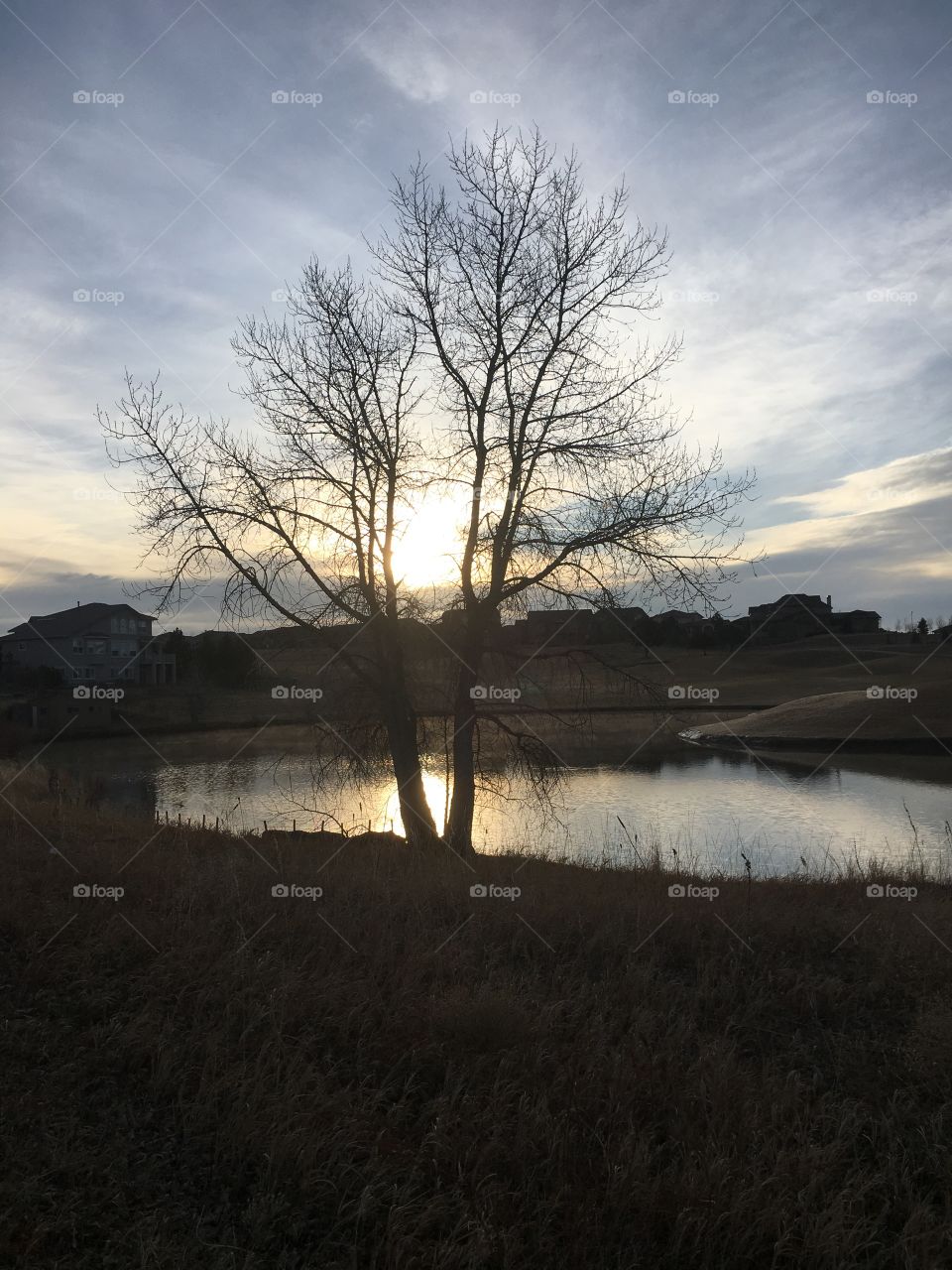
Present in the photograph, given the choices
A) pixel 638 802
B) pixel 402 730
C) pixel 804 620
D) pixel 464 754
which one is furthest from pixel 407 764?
pixel 804 620

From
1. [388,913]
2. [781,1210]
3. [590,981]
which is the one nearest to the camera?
[781,1210]

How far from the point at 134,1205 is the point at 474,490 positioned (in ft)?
38.8

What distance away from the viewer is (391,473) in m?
14.4

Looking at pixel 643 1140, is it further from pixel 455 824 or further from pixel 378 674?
pixel 378 674

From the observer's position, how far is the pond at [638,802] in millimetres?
19547

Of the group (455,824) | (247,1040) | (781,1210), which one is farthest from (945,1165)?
(455,824)

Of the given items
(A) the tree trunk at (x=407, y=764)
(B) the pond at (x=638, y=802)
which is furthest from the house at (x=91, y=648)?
(A) the tree trunk at (x=407, y=764)

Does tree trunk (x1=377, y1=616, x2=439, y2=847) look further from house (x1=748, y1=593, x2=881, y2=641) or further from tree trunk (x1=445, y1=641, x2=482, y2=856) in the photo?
house (x1=748, y1=593, x2=881, y2=641)

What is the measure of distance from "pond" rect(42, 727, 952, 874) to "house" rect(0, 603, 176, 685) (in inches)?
974

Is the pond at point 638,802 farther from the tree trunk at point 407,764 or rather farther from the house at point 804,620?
the house at point 804,620

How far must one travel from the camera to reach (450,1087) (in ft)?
17.0

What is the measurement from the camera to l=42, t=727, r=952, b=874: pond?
1955cm

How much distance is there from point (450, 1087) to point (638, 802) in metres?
22.9

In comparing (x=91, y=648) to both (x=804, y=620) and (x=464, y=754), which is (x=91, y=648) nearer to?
(x=464, y=754)
